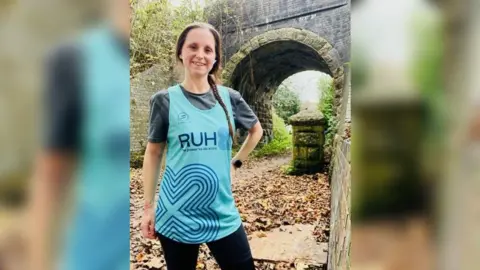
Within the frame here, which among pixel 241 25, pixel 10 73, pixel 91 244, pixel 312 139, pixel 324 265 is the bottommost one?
pixel 324 265

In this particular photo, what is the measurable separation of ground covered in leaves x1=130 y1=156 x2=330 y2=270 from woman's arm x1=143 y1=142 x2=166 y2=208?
0.02 meters

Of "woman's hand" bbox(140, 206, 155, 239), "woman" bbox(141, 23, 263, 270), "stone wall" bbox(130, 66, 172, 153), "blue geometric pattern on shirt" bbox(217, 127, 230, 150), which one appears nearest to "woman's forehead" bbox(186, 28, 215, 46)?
"woman" bbox(141, 23, 263, 270)

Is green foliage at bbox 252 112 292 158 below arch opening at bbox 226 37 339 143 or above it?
below

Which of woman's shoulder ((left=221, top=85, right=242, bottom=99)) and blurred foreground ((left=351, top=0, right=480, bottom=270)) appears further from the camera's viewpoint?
woman's shoulder ((left=221, top=85, right=242, bottom=99))

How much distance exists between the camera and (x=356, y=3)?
503 mm

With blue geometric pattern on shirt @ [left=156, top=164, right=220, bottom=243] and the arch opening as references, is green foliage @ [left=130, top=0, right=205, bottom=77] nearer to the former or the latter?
the arch opening

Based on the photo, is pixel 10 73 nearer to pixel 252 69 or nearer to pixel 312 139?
pixel 252 69

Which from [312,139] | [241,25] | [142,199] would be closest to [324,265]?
[312,139]

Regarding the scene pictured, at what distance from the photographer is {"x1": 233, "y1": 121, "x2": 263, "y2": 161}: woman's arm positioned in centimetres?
95

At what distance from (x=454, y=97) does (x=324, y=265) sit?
74 centimetres

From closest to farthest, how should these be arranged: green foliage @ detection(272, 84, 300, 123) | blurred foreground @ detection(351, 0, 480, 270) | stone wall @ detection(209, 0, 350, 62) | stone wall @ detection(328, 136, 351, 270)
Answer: blurred foreground @ detection(351, 0, 480, 270)
stone wall @ detection(328, 136, 351, 270)
stone wall @ detection(209, 0, 350, 62)
green foliage @ detection(272, 84, 300, 123)

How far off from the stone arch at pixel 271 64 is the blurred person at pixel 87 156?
30 centimetres

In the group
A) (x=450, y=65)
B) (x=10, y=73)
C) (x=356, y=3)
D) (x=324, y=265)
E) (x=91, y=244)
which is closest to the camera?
(x=450, y=65)

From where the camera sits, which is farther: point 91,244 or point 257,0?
point 257,0
